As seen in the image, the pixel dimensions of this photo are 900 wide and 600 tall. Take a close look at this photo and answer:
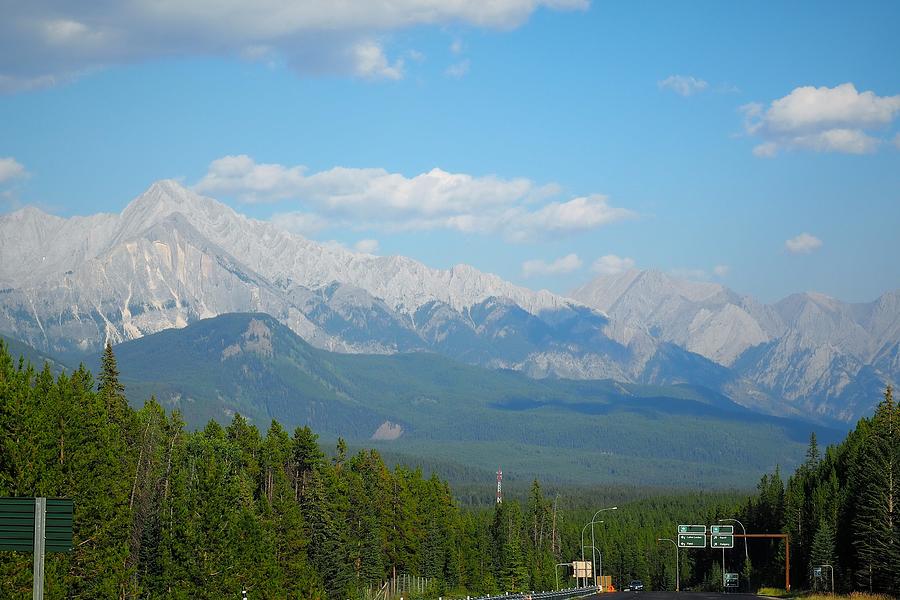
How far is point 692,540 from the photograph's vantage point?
16238 centimetres

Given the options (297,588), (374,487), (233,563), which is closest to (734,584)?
(374,487)

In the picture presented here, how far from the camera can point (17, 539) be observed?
3016cm

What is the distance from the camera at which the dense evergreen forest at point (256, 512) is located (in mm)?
69625

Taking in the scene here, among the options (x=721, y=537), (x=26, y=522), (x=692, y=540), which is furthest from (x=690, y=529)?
(x=26, y=522)

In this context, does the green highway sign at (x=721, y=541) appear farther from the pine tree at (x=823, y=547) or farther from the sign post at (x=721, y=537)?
the pine tree at (x=823, y=547)

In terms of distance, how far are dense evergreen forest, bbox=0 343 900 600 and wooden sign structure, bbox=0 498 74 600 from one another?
3044 cm

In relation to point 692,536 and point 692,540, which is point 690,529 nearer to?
point 692,536

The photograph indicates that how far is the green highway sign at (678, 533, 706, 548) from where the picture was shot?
159 meters

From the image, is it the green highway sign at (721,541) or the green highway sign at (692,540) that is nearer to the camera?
the green highway sign at (721,541)

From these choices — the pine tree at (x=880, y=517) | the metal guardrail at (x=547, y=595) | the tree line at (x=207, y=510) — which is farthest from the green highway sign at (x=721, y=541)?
the pine tree at (x=880, y=517)

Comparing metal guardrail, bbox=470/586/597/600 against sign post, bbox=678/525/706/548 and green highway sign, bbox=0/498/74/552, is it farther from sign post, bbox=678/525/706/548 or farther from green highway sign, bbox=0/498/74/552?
green highway sign, bbox=0/498/74/552

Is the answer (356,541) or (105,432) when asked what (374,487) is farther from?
(105,432)

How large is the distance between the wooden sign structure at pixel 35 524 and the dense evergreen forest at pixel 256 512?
3044 cm

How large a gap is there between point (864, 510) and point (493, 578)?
6671 cm
